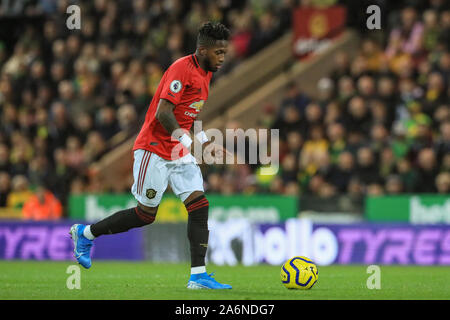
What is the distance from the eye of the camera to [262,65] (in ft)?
67.3

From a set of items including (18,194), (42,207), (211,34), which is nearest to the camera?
(211,34)

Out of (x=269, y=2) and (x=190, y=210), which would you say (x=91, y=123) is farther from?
(x=190, y=210)

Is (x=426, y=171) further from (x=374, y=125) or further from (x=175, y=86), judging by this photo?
(x=175, y=86)

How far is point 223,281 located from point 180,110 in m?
2.39

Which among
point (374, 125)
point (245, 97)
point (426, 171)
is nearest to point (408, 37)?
point (374, 125)

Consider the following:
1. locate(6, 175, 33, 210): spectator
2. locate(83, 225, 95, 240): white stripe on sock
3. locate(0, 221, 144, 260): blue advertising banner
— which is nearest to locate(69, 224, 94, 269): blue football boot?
locate(83, 225, 95, 240): white stripe on sock

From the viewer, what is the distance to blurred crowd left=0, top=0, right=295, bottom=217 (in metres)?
19.0

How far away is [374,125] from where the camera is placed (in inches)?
633

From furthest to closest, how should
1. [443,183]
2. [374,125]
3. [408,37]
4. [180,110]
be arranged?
[408,37] → [374,125] → [443,183] → [180,110]

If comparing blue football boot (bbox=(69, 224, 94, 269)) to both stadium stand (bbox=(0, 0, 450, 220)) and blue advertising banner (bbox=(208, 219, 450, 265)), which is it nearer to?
blue advertising banner (bbox=(208, 219, 450, 265))

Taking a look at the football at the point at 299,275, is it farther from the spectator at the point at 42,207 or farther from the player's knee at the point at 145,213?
the spectator at the point at 42,207

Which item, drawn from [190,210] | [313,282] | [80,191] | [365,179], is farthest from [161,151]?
[80,191]

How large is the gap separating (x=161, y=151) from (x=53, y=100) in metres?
13.1

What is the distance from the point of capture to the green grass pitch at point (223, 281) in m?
7.82
